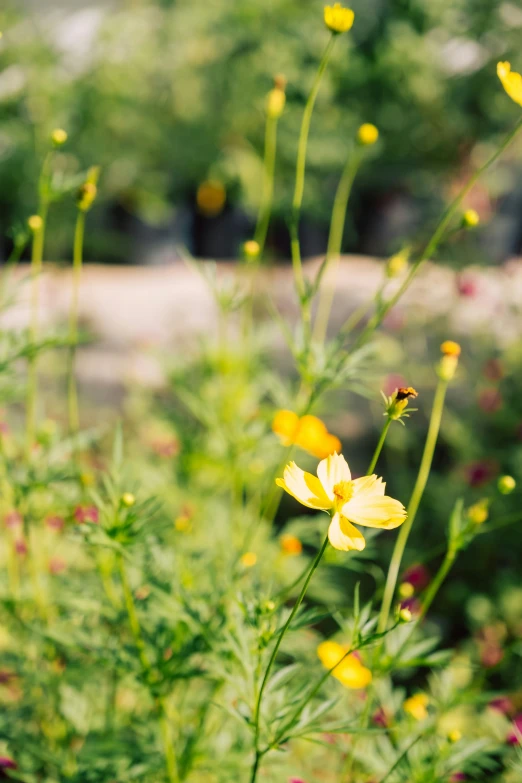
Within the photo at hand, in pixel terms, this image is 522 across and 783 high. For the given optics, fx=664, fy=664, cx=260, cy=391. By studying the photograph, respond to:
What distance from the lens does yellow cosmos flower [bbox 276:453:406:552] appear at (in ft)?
1.29

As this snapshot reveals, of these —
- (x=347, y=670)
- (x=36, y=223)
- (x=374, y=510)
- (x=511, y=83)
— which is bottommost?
(x=347, y=670)

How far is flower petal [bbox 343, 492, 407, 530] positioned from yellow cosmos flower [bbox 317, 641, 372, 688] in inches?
10.4

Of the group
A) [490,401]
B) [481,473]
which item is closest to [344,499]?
[481,473]

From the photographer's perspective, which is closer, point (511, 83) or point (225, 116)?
point (511, 83)

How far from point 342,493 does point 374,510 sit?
0.9 inches

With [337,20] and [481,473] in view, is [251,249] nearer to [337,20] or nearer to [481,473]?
[337,20]

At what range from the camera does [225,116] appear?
9.61 ft

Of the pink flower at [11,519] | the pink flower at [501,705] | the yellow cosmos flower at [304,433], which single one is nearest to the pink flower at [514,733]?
the pink flower at [501,705]

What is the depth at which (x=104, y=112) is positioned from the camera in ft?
9.27

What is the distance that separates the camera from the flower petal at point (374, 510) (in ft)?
1.31

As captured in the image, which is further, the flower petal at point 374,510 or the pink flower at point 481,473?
the pink flower at point 481,473

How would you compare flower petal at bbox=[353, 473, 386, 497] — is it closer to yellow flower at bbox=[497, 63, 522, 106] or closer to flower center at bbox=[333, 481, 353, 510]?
flower center at bbox=[333, 481, 353, 510]

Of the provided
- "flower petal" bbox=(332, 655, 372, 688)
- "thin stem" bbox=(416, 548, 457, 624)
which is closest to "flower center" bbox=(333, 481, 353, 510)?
"thin stem" bbox=(416, 548, 457, 624)

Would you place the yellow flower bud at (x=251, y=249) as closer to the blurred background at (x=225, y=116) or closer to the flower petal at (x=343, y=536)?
the flower petal at (x=343, y=536)
